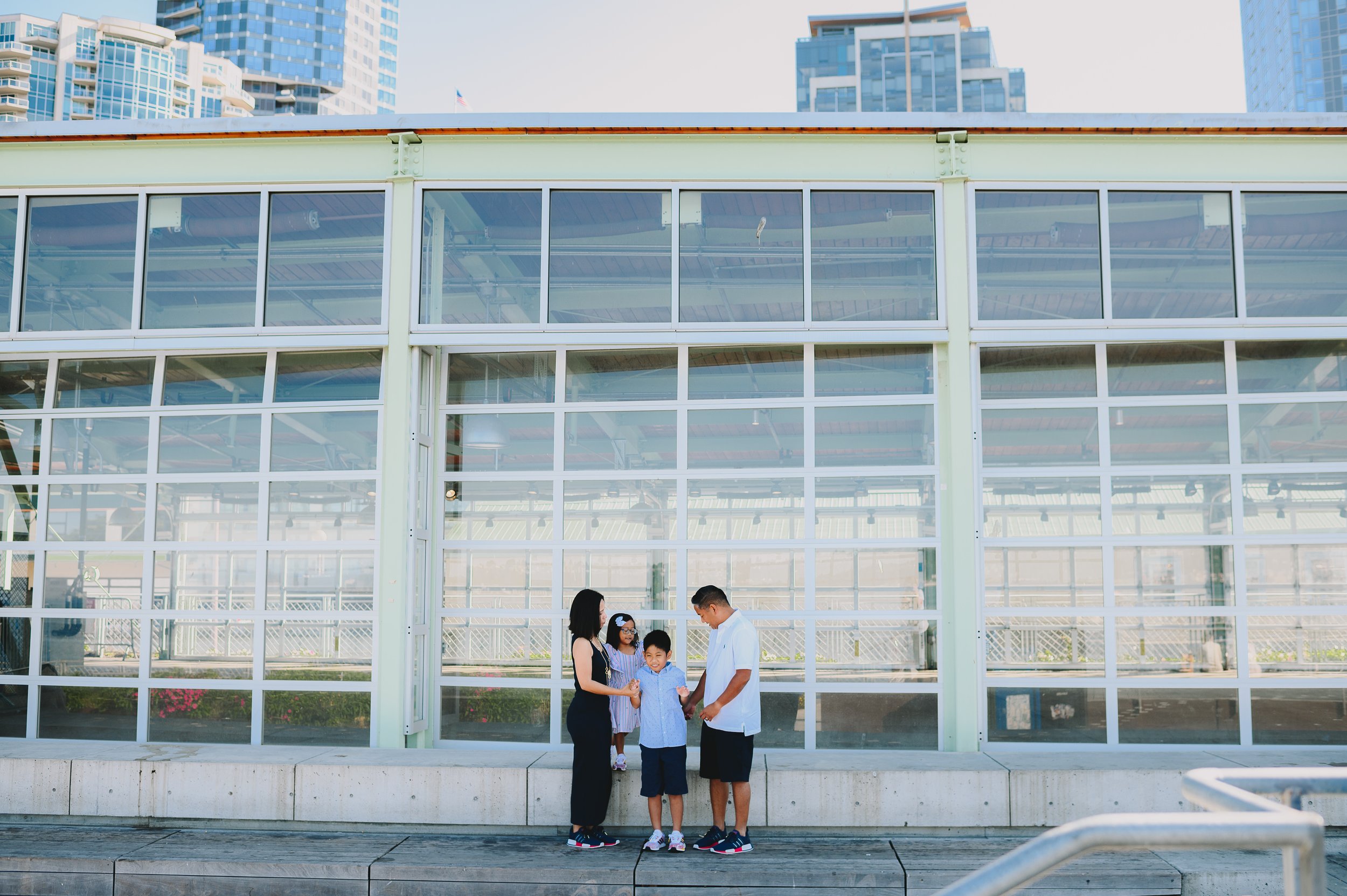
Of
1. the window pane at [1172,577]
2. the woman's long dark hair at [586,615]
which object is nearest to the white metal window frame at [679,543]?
the window pane at [1172,577]

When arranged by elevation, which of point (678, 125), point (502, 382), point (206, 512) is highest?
point (678, 125)

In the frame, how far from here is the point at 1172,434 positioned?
31.0 feet

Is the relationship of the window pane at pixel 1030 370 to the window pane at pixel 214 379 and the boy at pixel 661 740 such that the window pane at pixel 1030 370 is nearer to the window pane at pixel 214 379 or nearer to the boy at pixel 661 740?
the boy at pixel 661 740

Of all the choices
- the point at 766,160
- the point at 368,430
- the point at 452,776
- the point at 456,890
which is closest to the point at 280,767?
the point at 452,776

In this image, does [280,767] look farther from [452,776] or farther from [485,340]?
[485,340]

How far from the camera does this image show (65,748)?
8625mm

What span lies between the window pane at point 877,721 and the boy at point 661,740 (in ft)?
7.35

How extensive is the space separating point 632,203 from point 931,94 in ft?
370

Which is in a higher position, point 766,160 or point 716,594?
point 766,160

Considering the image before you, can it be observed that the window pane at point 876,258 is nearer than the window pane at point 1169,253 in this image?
No

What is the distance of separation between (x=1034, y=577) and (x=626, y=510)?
360 centimetres

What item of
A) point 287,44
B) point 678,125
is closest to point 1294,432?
point 678,125

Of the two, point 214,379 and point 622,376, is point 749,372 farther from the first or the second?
point 214,379

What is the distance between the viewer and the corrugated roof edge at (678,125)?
8.95 m
